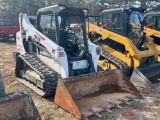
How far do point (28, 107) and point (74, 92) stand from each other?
1661 millimetres

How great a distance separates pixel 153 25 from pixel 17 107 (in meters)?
7.75

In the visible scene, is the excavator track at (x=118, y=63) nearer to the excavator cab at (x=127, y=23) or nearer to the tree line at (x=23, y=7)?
the excavator cab at (x=127, y=23)

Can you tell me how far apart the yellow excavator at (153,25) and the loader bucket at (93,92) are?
4482mm

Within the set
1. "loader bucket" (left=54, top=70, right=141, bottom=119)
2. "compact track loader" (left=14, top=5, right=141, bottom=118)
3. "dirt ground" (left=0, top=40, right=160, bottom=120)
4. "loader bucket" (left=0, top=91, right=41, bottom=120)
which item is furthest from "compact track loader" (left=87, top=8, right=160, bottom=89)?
"loader bucket" (left=0, top=91, right=41, bottom=120)

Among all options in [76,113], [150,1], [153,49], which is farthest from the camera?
[150,1]

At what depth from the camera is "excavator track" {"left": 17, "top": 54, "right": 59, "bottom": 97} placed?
4953 mm

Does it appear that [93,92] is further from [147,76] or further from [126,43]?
[126,43]

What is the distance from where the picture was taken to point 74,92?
189 inches

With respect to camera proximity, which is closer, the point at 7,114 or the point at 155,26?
the point at 7,114

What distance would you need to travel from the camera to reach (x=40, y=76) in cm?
532

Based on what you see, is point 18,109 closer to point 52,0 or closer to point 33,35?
point 33,35

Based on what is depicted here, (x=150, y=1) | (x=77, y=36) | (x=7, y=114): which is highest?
(x=150, y=1)

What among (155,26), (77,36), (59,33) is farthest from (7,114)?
(155,26)

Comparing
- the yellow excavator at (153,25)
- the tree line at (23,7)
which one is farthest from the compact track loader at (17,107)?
the tree line at (23,7)
